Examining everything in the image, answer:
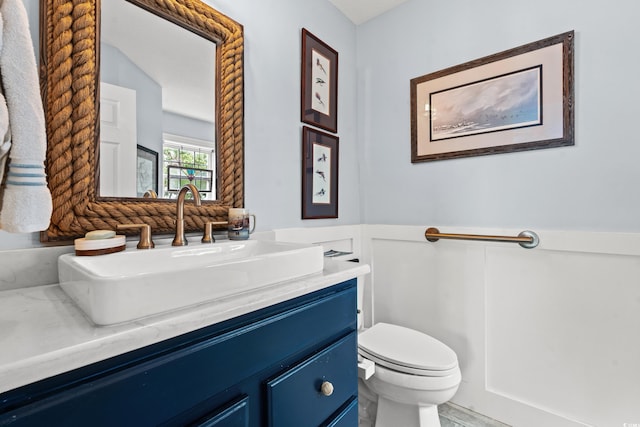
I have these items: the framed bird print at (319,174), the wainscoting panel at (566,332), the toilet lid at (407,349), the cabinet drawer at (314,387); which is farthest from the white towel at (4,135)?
the wainscoting panel at (566,332)

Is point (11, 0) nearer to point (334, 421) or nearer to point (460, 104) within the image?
point (334, 421)

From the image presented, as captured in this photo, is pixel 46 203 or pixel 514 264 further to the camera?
pixel 514 264

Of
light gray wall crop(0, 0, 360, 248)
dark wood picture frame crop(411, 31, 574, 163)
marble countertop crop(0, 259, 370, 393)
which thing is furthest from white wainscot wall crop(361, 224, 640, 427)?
marble countertop crop(0, 259, 370, 393)

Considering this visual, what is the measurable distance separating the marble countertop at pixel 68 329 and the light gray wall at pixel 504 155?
4.05 ft

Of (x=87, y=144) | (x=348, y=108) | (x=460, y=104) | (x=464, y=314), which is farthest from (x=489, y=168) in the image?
(x=87, y=144)

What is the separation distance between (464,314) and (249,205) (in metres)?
1.24

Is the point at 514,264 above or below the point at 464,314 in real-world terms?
above

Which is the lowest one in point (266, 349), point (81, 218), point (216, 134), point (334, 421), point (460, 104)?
point (334, 421)

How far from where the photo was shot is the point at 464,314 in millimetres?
1602

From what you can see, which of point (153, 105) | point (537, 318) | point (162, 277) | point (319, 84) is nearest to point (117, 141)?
point (153, 105)

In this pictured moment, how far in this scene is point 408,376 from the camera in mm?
1194

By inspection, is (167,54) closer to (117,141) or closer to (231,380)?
(117,141)

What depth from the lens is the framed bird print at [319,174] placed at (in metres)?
1.62

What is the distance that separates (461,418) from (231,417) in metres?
1.43
